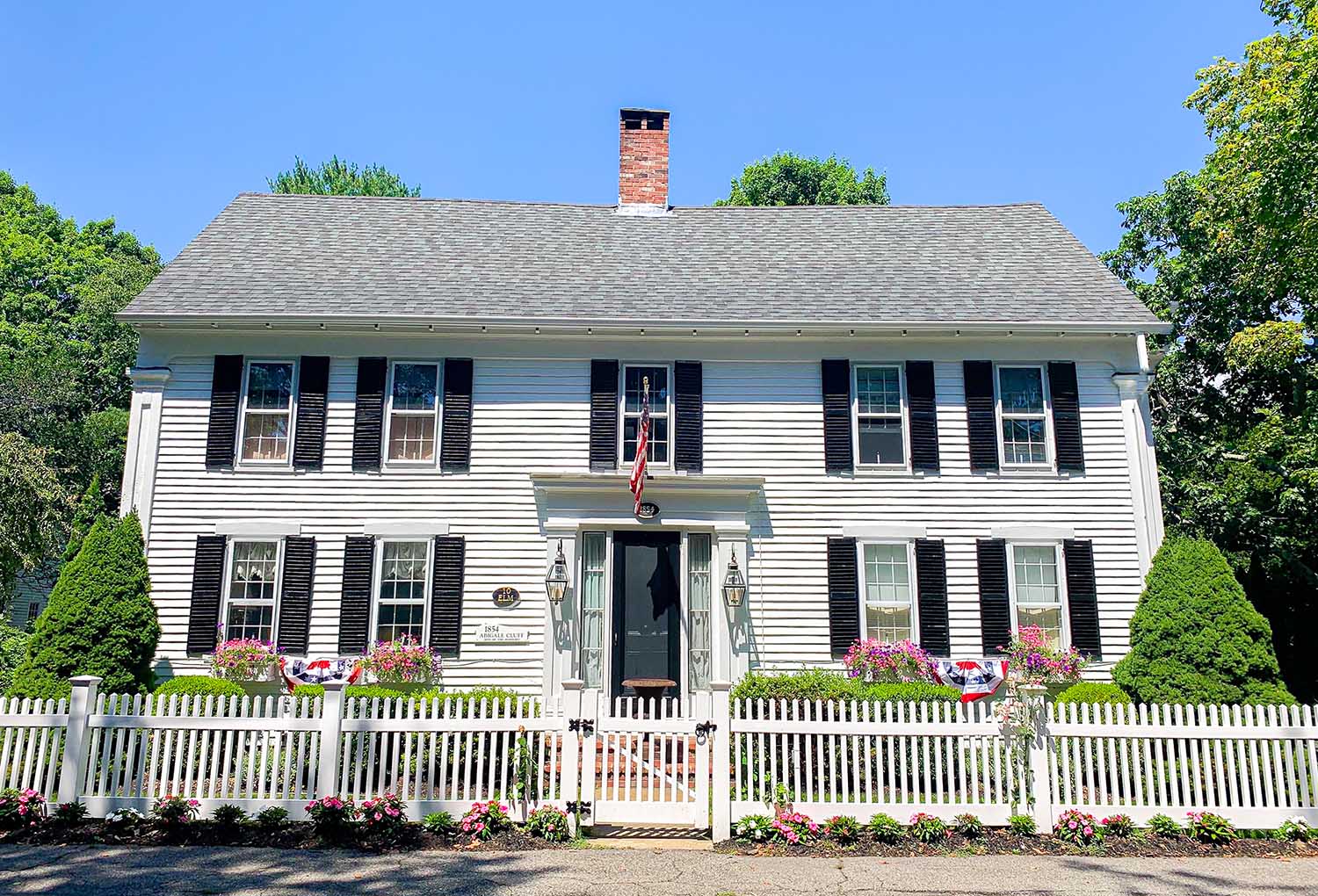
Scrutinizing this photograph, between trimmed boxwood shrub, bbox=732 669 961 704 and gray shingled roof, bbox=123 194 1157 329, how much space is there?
5.08m

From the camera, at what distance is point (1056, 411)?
13234mm

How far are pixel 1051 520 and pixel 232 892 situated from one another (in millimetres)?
10985

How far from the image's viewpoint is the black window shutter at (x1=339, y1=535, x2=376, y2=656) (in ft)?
40.6

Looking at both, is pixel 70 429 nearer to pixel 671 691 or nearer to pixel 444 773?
pixel 671 691

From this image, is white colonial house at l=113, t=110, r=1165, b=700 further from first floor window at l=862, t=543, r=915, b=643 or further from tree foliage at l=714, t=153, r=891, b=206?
tree foliage at l=714, t=153, r=891, b=206

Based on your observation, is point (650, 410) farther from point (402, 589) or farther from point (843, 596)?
point (402, 589)

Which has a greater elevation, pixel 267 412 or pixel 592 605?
pixel 267 412

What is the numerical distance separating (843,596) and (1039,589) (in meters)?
2.75

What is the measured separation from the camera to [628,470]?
13.0 metres

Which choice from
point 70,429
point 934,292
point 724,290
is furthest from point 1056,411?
point 70,429

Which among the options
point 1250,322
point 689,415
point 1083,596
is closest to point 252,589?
point 689,415

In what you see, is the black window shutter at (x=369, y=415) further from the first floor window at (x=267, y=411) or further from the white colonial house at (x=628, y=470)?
Answer: the first floor window at (x=267, y=411)

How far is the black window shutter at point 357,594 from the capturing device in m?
12.4

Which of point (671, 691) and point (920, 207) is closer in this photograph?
point (671, 691)
